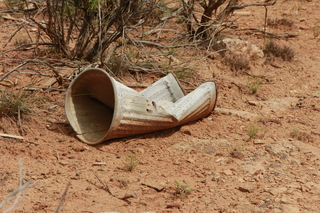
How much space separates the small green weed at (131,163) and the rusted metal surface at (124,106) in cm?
31

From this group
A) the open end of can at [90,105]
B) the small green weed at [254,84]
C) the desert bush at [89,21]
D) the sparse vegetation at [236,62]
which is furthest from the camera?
the sparse vegetation at [236,62]

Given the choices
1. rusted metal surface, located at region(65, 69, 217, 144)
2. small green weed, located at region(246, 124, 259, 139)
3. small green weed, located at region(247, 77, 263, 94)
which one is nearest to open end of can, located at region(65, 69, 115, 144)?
rusted metal surface, located at region(65, 69, 217, 144)

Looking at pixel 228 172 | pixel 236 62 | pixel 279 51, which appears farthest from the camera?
pixel 279 51

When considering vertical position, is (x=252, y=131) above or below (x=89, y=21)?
below

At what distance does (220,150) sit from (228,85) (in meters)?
1.71

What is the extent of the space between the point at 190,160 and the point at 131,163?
1.78 ft

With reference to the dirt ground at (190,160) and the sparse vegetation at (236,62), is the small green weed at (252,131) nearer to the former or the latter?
the dirt ground at (190,160)

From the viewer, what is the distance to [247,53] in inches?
254

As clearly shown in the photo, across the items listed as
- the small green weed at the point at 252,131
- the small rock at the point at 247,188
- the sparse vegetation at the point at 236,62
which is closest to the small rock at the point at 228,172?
the small rock at the point at 247,188

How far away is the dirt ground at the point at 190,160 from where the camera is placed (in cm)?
350

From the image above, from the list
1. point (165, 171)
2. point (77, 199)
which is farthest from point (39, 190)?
point (165, 171)

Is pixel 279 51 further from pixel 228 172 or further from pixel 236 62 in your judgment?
pixel 228 172

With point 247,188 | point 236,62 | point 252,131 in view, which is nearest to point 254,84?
point 236,62

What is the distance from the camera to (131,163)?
156 inches
